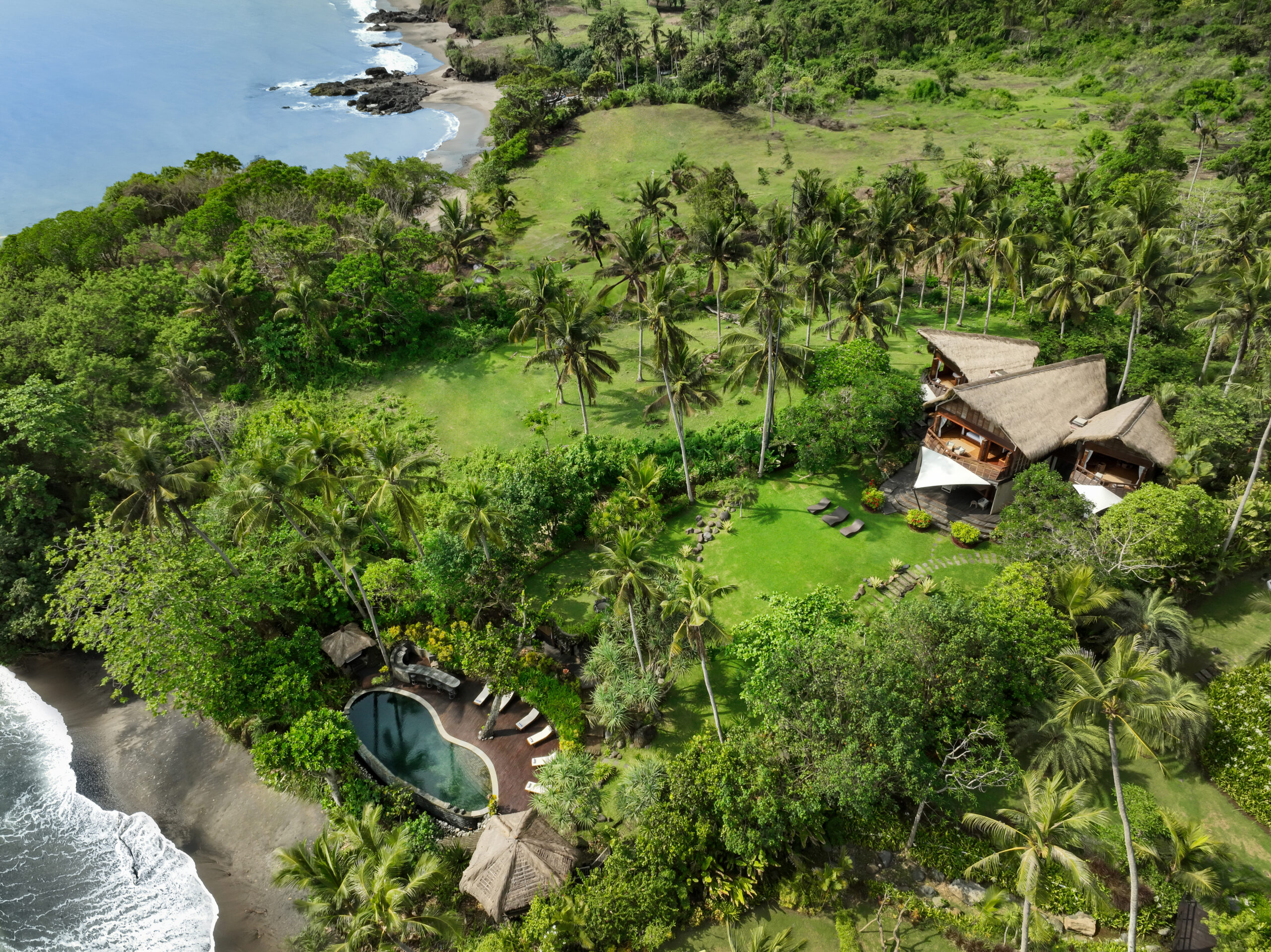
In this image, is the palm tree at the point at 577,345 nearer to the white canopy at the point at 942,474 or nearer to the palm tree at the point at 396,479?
the palm tree at the point at 396,479

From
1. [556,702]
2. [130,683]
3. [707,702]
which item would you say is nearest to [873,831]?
[707,702]

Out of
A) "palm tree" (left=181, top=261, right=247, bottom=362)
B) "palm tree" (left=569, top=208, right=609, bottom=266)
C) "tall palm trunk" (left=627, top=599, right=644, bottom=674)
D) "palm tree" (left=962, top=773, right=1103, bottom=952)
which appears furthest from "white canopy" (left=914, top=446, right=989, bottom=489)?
"palm tree" (left=181, top=261, right=247, bottom=362)

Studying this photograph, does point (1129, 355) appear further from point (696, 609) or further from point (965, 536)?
point (696, 609)

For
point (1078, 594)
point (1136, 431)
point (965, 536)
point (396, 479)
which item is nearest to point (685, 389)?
point (965, 536)

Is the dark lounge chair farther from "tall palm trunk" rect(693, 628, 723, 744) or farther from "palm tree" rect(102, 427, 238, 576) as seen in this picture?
"palm tree" rect(102, 427, 238, 576)

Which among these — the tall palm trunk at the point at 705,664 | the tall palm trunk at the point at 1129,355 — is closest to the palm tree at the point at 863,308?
the tall palm trunk at the point at 1129,355

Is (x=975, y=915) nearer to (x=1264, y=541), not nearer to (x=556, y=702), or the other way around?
(x=556, y=702)
